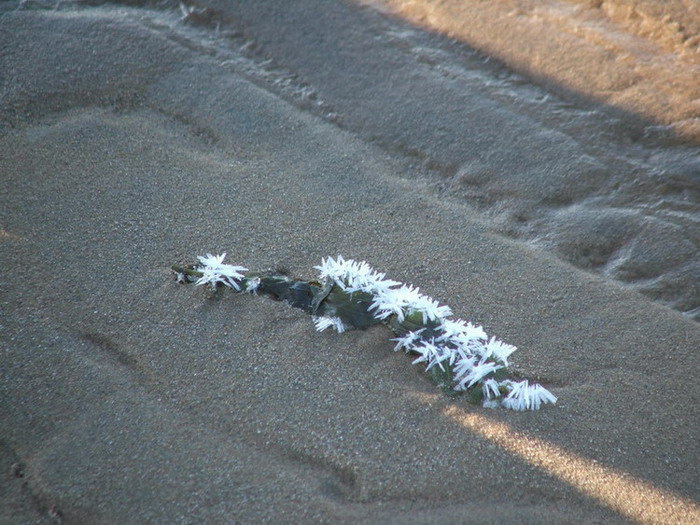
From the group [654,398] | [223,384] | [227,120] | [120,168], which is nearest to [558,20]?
[227,120]

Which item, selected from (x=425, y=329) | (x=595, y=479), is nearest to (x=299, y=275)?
(x=425, y=329)

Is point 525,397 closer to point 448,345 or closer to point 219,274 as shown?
point 448,345

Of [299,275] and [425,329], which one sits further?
[299,275]

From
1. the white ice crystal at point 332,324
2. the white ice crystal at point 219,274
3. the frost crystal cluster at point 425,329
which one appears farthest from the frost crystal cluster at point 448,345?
the white ice crystal at point 219,274

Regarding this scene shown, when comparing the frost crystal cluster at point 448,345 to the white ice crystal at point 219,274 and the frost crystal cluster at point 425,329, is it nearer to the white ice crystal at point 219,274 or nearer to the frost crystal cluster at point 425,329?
the frost crystal cluster at point 425,329

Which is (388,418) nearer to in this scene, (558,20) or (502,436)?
(502,436)

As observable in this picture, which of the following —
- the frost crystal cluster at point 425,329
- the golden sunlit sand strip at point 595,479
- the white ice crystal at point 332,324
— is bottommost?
the golden sunlit sand strip at point 595,479

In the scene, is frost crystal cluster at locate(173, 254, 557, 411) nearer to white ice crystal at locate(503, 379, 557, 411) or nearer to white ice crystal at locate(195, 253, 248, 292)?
white ice crystal at locate(503, 379, 557, 411)
